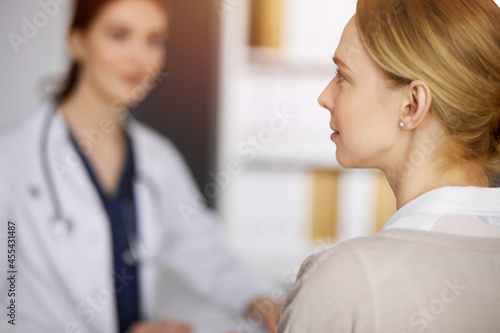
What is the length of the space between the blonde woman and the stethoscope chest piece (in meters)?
1.02

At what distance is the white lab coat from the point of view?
137cm

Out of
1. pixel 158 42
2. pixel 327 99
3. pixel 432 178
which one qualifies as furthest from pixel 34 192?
pixel 432 178

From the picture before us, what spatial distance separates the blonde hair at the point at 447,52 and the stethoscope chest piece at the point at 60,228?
111 cm

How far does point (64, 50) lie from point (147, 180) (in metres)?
0.50

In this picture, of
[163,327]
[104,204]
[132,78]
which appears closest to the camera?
[163,327]

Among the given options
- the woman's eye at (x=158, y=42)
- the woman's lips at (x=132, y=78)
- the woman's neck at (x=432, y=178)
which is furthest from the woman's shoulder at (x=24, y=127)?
the woman's neck at (x=432, y=178)

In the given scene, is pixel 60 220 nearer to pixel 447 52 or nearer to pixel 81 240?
pixel 81 240

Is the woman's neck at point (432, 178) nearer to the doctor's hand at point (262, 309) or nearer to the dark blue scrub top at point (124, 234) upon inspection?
the doctor's hand at point (262, 309)

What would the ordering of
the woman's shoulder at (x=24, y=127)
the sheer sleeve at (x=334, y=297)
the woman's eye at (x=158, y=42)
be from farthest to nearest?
the woman's eye at (x=158, y=42)
the woman's shoulder at (x=24, y=127)
the sheer sleeve at (x=334, y=297)

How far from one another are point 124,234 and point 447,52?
122cm

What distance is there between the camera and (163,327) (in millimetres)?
1389

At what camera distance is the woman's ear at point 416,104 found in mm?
568

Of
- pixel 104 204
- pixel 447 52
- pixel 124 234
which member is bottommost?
pixel 124 234

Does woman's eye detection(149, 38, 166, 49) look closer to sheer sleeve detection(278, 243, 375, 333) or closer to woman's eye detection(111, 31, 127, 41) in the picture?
woman's eye detection(111, 31, 127, 41)
